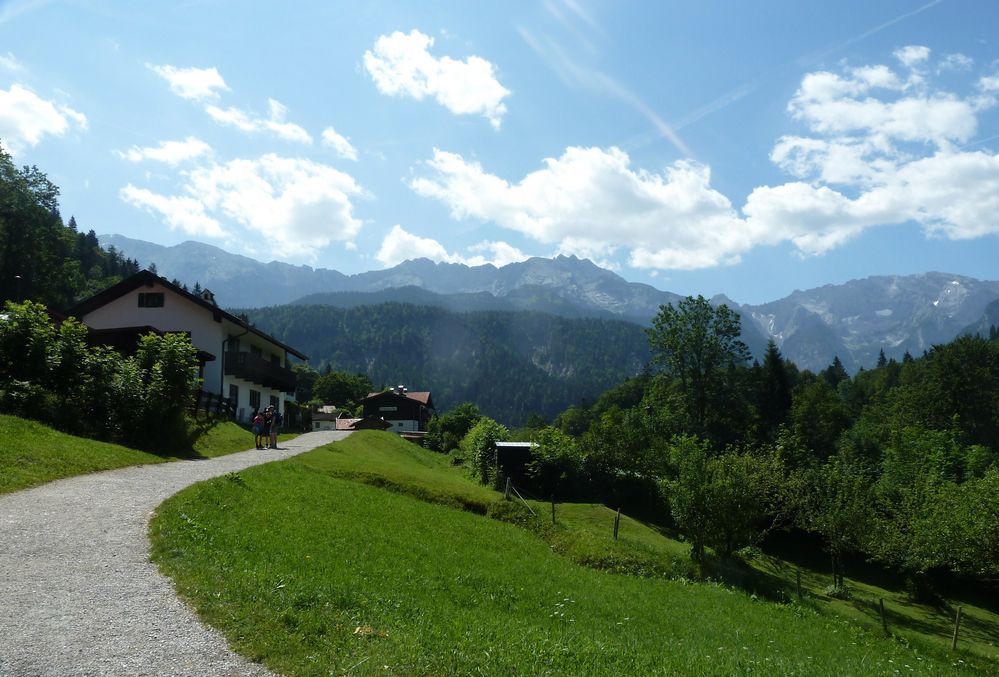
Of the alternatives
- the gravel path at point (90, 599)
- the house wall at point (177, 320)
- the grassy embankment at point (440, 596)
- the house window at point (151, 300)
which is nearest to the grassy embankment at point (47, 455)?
the gravel path at point (90, 599)

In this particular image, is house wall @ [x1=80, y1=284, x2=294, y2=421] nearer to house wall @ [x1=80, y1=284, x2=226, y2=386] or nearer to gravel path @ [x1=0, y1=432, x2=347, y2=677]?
house wall @ [x1=80, y1=284, x2=226, y2=386]

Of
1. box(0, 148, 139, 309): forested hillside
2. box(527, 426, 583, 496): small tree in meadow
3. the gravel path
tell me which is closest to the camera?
the gravel path

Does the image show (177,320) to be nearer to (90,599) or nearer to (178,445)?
(178,445)

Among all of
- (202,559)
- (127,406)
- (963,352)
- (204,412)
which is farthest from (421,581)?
(963,352)

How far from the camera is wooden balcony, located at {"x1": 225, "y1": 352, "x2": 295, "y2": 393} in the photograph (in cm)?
4500

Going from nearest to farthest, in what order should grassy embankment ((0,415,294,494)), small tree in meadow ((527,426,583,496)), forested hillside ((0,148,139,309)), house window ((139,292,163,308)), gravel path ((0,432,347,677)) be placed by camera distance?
1. gravel path ((0,432,347,677))
2. grassy embankment ((0,415,294,494))
3. house window ((139,292,163,308))
4. small tree in meadow ((527,426,583,496))
5. forested hillside ((0,148,139,309))

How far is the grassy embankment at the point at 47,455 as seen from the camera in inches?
690

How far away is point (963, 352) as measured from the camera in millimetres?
84250

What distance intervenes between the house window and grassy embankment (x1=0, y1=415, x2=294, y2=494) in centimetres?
2066

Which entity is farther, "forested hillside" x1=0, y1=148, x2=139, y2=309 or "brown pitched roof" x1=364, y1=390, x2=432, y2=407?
"brown pitched roof" x1=364, y1=390, x2=432, y2=407

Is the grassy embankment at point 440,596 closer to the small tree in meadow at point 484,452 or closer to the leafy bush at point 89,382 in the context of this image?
the leafy bush at point 89,382

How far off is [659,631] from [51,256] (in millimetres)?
65848

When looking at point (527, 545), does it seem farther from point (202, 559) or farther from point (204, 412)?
point (204, 412)

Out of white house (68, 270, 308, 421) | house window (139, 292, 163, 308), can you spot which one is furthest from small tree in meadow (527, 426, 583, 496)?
house window (139, 292, 163, 308)
